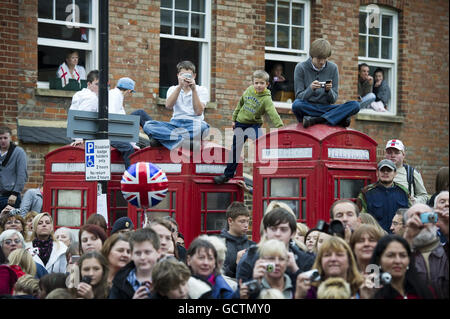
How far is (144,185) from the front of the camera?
8.36m

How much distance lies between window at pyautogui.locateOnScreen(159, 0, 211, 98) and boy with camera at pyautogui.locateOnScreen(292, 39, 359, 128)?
19.8 ft

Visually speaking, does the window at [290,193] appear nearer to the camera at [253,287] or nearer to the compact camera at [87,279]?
the compact camera at [87,279]

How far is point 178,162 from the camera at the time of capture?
10.8m

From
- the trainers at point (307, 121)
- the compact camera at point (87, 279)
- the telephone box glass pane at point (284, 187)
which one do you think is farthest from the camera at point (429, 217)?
the trainers at point (307, 121)

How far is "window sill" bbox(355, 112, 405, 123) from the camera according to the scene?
17484 millimetres

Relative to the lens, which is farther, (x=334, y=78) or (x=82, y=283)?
(x=334, y=78)

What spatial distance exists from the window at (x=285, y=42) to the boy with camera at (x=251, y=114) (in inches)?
→ 232

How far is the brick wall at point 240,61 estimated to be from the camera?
14008 millimetres

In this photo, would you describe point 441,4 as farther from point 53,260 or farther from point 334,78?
point 53,260

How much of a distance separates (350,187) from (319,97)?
3.56 ft

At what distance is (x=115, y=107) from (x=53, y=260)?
3.33 metres

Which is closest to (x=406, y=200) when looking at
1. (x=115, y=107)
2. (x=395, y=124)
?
(x=115, y=107)

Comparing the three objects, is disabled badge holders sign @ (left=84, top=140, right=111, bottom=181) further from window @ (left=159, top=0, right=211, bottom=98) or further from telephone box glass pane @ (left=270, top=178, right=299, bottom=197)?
window @ (left=159, top=0, right=211, bottom=98)
